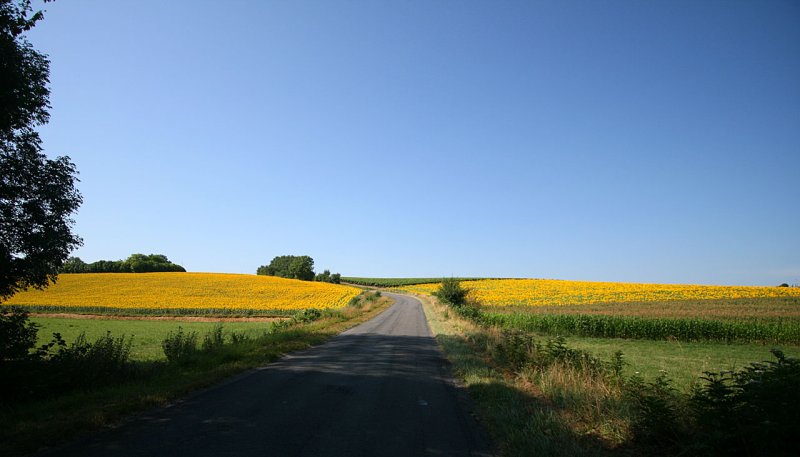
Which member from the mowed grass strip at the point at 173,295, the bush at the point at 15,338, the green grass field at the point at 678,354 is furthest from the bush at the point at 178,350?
the mowed grass strip at the point at 173,295

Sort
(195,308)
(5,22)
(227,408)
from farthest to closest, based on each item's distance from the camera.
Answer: (195,308) < (5,22) < (227,408)

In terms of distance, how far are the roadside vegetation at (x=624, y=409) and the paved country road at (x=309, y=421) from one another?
0.83 m

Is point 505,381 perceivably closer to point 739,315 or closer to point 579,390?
point 579,390

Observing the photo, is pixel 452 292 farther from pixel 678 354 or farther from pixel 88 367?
pixel 88 367

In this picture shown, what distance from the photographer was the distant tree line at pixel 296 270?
378 ft

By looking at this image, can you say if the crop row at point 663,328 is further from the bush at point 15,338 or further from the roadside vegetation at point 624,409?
the bush at point 15,338

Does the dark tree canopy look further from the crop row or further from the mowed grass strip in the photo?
the crop row

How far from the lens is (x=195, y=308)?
41.6 metres

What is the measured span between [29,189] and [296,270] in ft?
350

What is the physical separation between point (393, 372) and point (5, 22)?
43.8 feet

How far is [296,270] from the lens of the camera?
114688 millimetres

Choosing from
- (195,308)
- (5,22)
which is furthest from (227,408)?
(195,308)

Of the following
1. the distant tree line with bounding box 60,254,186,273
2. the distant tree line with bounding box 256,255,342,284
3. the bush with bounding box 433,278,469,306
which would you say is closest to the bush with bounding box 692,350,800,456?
the bush with bounding box 433,278,469,306

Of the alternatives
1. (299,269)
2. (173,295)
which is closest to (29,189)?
(173,295)
